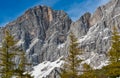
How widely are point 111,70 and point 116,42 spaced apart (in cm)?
461

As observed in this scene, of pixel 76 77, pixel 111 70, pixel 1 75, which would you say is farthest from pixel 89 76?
pixel 1 75

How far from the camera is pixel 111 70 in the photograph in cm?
3225

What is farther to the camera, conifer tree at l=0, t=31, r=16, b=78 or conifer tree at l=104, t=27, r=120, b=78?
conifer tree at l=104, t=27, r=120, b=78

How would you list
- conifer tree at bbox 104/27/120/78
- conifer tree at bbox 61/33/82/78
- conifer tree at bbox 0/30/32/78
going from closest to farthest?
1. conifer tree at bbox 0/30/32/78
2. conifer tree at bbox 61/33/82/78
3. conifer tree at bbox 104/27/120/78

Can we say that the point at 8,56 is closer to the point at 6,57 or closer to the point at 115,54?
the point at 6,57

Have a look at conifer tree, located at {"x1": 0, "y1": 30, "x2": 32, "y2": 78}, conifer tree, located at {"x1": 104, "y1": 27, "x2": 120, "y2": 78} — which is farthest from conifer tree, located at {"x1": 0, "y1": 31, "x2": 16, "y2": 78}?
conifer tree, located at {"x1": 104, "y1": 27, "x2": 120, "y2": 78}

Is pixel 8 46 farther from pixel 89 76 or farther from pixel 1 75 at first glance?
pixel 89 76

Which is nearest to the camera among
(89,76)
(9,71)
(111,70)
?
(9,71)

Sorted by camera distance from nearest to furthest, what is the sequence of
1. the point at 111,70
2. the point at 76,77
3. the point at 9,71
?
the point at 9,71
the point at 76,77
the point at 111,70

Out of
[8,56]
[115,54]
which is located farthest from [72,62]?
[115,54]

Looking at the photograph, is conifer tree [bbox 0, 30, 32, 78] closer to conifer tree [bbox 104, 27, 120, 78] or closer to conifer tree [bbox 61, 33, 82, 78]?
conifer tree [bbox 61, 33, 82, 78]

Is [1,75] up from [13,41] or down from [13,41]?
down

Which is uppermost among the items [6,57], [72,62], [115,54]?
[115,54]

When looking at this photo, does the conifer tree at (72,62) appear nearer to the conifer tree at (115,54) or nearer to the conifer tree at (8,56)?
the conifer tree at (115,54)
